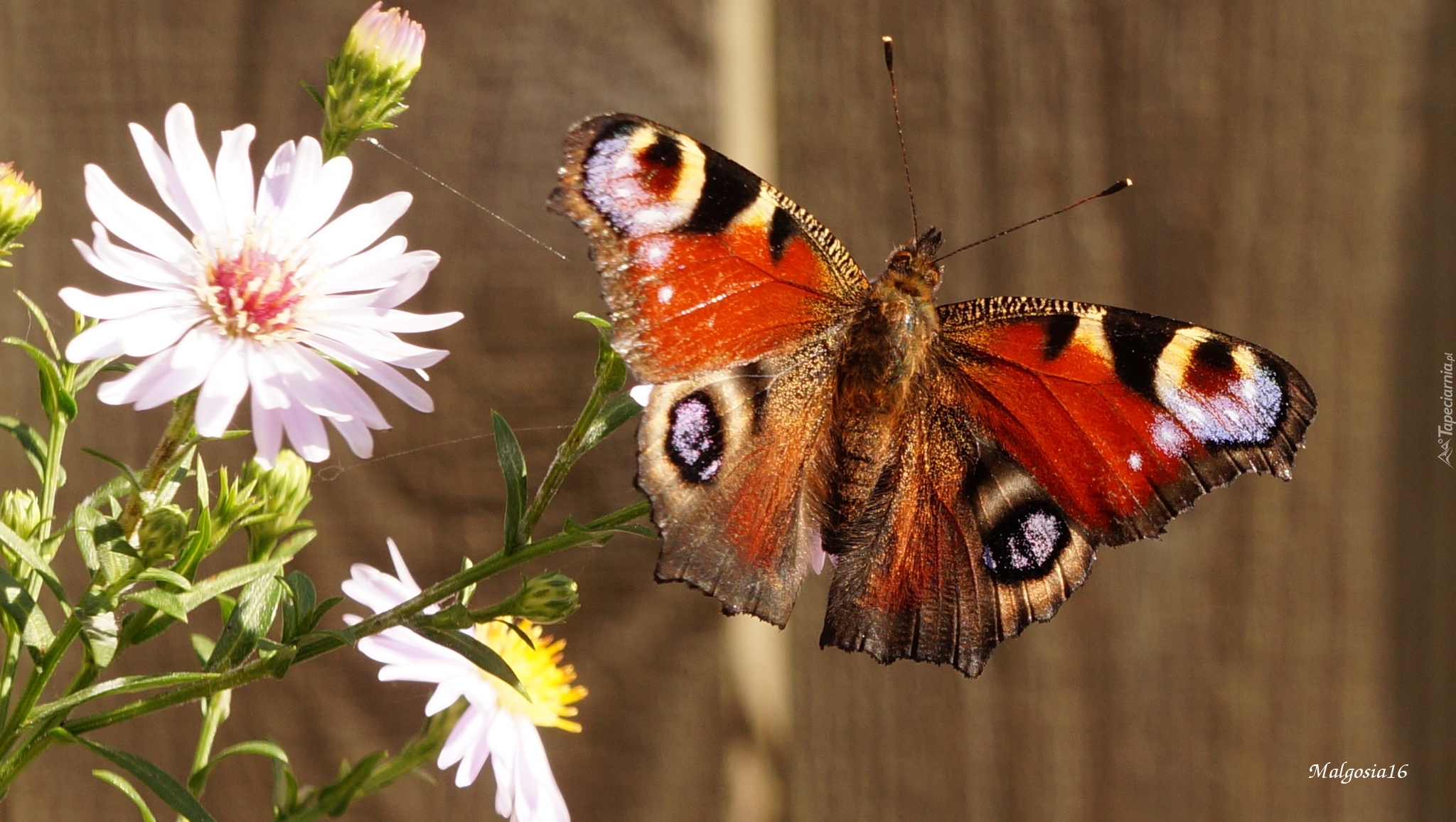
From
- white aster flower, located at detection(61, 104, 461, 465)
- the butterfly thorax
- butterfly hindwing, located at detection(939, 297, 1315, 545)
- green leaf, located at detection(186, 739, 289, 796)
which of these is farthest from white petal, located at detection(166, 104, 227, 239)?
butterfly hindwing, located at detection(939, 297, 1315, 545)

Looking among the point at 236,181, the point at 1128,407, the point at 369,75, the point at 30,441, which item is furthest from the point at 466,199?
the point at 1128,407

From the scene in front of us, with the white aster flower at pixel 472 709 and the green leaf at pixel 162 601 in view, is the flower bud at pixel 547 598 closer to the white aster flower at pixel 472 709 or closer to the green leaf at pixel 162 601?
the white aster flower at pixel 472 709

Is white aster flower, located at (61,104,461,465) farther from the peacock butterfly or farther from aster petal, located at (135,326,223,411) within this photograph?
the peacock butterfly

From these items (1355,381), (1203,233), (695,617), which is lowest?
(695,617)

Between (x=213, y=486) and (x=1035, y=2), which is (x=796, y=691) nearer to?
(x=213, y=486)

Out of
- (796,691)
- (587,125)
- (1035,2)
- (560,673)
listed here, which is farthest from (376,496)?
(1035,2)

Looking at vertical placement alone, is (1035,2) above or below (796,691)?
above
